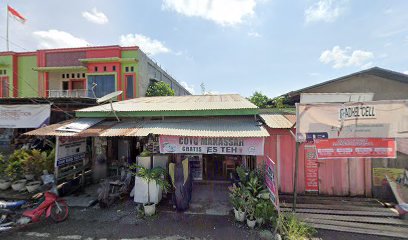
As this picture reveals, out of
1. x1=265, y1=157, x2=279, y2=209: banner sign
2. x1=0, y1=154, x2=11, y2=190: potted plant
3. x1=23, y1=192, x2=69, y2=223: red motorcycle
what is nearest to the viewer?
x1=265, y1=157, x2=279, y2=209: banner sign

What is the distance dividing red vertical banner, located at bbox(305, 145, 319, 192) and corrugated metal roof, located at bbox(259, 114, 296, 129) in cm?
112

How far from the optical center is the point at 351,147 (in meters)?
5.44

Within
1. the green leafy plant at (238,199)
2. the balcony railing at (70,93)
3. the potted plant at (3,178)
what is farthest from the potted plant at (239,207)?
the balcony railing at (70,93)

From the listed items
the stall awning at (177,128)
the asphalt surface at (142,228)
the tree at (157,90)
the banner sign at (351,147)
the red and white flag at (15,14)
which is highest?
the red and white flag at (15,14)

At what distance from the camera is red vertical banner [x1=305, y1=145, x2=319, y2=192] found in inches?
254

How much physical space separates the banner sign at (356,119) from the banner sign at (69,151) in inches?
339

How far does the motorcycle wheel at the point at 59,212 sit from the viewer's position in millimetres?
5395

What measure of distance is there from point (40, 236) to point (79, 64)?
48.5ft

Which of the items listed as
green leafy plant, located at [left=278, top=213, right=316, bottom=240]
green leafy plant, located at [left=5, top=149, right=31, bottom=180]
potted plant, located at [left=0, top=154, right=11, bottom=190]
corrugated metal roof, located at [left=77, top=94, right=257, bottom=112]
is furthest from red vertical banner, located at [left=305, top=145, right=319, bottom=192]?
potted plant, located at [left=0, top=154, right=11, bottom=190]

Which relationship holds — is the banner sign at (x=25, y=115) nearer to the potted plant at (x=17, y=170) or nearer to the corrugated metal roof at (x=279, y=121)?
the potted plant at (x=17, y=170)

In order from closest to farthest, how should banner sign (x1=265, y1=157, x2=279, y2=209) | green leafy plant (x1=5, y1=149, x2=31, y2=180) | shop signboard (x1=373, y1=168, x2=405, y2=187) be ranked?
banner sign (x1=265, y1=157, x2=279, y2=209)
shop signboard (x1=373, y1=168, x2=405, y2=187)
green leafy plant (x1=5, y1=149, x2=31, y2=180)

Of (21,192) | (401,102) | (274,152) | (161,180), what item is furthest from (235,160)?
(21,192)

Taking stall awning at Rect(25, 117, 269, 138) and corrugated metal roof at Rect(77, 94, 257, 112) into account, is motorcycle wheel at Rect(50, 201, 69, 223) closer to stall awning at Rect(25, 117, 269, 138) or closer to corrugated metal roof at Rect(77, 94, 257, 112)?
stall awning at Rect(25, 117, 269, 138)

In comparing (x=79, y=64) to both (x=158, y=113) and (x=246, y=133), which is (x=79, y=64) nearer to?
(x=158, y=113)
